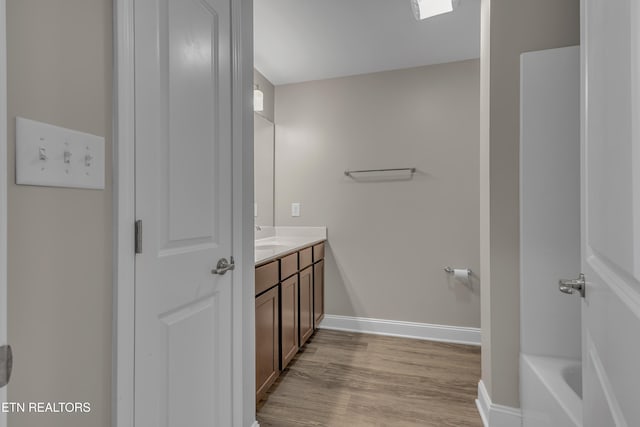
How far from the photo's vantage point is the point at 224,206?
1.19m

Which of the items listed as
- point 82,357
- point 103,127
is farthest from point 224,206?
point 82,357

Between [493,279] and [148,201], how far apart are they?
1.48 meters

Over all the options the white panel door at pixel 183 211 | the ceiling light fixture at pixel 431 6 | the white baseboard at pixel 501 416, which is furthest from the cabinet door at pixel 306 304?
the ceiling light fixture at pixel 431 6

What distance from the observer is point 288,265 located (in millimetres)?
2035

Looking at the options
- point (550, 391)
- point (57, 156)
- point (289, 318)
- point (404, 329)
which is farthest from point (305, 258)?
point (57, 156)

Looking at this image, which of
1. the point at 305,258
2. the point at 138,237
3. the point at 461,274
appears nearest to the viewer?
the point at 138,237

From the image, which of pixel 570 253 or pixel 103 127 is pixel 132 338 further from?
pixel 570 253

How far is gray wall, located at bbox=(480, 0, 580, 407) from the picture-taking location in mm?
1435

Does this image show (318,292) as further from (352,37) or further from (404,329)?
(352,37)

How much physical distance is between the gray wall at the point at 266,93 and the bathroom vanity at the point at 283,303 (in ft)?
4.11

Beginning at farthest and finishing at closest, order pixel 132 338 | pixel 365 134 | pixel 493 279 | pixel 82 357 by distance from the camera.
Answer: pixel 365 134, pixel 493 279, pixel 132 338, pixel 82 357

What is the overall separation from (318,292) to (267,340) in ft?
3.24

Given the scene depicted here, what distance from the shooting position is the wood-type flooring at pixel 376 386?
63.8 inches

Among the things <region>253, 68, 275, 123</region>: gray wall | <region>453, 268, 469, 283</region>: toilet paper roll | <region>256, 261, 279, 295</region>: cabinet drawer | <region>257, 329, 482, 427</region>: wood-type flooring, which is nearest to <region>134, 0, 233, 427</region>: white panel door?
<region>256, 261, 279, 295</region>: cabinet drawer
